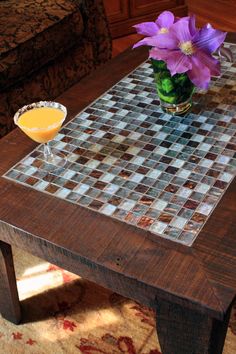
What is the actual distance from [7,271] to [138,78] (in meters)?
0.67

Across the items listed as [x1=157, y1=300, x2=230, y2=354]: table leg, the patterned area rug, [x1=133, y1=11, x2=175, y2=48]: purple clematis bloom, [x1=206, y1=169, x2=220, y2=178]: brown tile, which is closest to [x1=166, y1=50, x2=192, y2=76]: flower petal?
[x1=133, y1=11, x2=175, y2=48]: purple clematis bloom

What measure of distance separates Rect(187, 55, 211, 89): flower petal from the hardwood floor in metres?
1.82

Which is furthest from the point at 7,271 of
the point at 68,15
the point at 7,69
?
the point at 68,15

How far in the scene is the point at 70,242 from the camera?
96cm

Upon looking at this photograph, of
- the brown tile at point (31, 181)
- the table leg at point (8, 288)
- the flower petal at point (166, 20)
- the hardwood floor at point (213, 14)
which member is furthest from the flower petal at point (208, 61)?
the hardwood floor at point (213, 14)

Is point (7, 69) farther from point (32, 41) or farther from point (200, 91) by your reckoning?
point (200, 91)

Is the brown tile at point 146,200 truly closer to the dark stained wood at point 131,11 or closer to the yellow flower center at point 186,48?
the yellow flower center at point 186,48

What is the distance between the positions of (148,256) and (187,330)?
0.15 metres

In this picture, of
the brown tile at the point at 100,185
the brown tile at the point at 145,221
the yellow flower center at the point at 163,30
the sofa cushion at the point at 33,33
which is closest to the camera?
the brown tile at the point at 145,221

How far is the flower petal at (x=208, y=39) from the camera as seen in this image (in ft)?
3.81

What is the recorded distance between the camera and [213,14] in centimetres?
327

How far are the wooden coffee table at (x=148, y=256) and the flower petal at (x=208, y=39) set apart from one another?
33 cm

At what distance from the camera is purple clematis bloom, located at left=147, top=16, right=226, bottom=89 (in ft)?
3.73

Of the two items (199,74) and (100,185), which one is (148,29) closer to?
(199,74)
